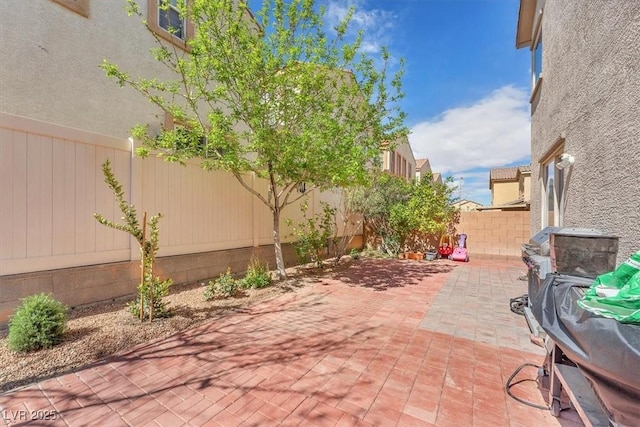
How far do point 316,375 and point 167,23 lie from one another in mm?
10038

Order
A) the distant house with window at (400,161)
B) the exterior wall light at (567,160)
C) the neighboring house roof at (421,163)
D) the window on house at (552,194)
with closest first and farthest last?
the exterior wall light at (567,160), the window on house at (552,194), the distant house with window at (400,161), the neighboring house roof at (421,163)

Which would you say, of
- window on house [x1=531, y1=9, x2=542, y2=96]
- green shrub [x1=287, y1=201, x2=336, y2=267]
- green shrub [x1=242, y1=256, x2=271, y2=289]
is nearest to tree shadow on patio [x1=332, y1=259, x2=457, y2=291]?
green shrub [x1=287, y1=201, x2=336, y2=267]

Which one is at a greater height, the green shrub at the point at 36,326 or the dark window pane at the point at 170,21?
the dark window pane at the point at 170,21

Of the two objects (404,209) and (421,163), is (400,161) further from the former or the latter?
(404,209)

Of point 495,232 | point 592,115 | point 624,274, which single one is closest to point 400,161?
point 495,232

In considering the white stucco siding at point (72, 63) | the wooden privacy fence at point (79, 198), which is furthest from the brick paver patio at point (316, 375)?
the white stucco siding at point (72, 63)

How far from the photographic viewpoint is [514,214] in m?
11.1

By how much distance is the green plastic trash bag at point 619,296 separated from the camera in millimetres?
1695

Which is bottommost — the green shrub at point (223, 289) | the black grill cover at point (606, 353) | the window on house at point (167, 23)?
the green shrub at point (223, 289)

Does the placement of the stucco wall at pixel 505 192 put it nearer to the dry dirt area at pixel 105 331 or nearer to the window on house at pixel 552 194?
the window on house at pixel 552 194

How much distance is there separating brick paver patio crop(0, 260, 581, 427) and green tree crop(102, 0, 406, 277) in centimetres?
315

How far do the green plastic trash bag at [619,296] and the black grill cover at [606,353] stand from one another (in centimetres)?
6

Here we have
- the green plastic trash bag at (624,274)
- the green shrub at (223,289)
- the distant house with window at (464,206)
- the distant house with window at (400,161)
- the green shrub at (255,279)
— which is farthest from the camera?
the distant house with window at (400,161)

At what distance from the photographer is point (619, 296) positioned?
1812 millimetres
